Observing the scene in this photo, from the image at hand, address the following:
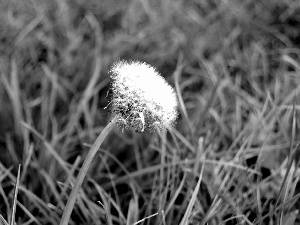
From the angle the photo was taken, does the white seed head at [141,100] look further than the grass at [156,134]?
No

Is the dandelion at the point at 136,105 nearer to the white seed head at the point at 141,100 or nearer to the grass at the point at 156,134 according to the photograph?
the white seed head at the point at 141,100

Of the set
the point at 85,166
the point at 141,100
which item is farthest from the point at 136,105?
the point at 85,166

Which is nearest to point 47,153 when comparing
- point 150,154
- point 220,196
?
point 150,154

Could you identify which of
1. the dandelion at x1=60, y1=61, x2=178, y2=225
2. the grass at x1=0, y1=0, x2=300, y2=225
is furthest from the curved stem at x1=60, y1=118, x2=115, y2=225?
the grass at x1=0, y1=0, x2=300, y2=225

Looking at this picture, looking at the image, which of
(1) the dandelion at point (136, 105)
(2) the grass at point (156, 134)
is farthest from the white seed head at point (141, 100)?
(2) the grass at point (156, 134)

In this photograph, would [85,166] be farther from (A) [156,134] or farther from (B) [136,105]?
(A) [156,134]

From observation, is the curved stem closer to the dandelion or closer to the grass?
the dandelion
